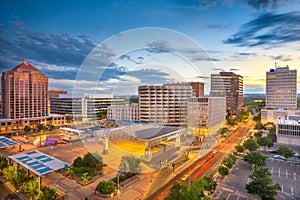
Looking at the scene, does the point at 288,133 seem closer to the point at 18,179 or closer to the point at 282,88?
the point at 282,88

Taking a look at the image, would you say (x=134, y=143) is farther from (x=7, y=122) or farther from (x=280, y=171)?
(x=7, y=122)

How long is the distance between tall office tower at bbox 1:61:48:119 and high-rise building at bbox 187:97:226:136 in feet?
106

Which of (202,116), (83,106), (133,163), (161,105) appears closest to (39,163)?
(133,163)

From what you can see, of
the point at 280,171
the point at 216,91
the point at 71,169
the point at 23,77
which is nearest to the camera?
the point at 71,169

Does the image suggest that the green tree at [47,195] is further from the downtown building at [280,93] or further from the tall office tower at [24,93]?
the downtown building at [280,93]

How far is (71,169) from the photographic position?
15.5 metres

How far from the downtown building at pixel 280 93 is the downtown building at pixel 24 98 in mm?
51399

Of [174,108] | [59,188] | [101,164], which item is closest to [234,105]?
[174,108]

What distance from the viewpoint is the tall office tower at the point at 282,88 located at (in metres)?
45.1

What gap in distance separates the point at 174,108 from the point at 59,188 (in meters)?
25.4

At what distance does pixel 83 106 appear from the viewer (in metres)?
49.8

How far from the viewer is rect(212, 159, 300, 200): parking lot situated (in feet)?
40.9

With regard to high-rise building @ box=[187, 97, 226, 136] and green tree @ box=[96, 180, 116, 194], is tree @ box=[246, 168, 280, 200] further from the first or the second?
high-rise building @ box=[187, 97, 226, 136]

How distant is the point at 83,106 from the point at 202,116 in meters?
33.1
